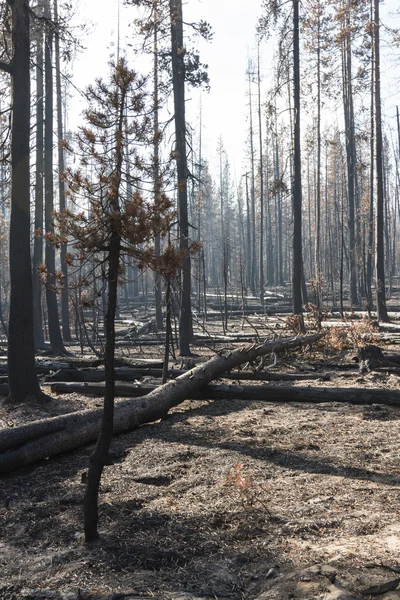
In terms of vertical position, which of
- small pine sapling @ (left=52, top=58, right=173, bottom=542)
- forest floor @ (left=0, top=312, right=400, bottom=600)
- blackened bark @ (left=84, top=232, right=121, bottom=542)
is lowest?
forest floor @ (left=0, top=312, right=400, bottom=600)

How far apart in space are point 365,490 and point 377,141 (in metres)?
17.0

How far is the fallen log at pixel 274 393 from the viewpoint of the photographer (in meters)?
8.29

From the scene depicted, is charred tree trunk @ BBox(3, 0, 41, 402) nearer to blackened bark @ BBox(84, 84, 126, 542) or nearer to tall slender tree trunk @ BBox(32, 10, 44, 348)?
blackened bark @ BBox(84, 84, 126, 542)

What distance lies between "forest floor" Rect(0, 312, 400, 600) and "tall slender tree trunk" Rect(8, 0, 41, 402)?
108 inches

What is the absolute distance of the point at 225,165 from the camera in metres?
72.2

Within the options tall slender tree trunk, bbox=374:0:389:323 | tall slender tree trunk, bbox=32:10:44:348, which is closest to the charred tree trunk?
tall slender tree trunk, bbox=32:10:44:348

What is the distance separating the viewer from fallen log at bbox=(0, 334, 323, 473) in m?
6.29

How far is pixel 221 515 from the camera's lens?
14.9ft

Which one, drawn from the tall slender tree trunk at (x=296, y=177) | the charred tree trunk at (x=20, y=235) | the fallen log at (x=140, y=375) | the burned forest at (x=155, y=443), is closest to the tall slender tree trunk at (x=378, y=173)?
the tall slender tree trunk at (x=296, y=177)

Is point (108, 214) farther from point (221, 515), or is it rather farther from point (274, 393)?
point (274, 393)

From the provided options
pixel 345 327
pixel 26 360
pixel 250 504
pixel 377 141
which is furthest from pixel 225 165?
pixel 250 504

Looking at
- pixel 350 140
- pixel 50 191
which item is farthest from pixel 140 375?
pixel 350 140

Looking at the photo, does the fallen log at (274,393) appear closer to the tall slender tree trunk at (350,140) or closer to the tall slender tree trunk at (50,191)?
the tall slender tree trunk at (50,191)

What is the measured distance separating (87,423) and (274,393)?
10.9 ft
